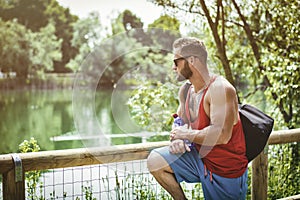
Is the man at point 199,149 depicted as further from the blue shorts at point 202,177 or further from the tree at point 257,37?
the tree at point 257,37

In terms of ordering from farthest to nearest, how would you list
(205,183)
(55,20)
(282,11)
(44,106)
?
1. (55,20)
2. (44,106)
3. (282,11)
4. (205,183)

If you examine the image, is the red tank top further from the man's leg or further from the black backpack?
the man's leg

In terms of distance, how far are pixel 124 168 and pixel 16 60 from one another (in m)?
17.0

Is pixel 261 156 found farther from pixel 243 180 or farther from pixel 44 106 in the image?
pixel 44 106

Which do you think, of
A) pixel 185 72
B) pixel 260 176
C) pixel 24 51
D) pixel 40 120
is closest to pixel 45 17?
pixel 24 51

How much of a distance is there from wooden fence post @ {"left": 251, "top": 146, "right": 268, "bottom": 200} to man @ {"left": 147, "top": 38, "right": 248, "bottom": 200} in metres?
0.42

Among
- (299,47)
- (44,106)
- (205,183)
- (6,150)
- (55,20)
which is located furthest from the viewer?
(55,20)

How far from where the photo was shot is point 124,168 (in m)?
2.30

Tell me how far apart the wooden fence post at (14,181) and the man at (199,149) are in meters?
0.57

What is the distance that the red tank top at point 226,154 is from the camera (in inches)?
75.1

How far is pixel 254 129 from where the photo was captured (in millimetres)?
1968

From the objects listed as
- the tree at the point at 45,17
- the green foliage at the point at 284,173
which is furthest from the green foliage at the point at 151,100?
the tree at the point at 45,17

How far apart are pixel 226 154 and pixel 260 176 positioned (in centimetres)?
61

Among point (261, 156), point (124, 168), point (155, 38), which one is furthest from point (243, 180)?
point (155, 38)
